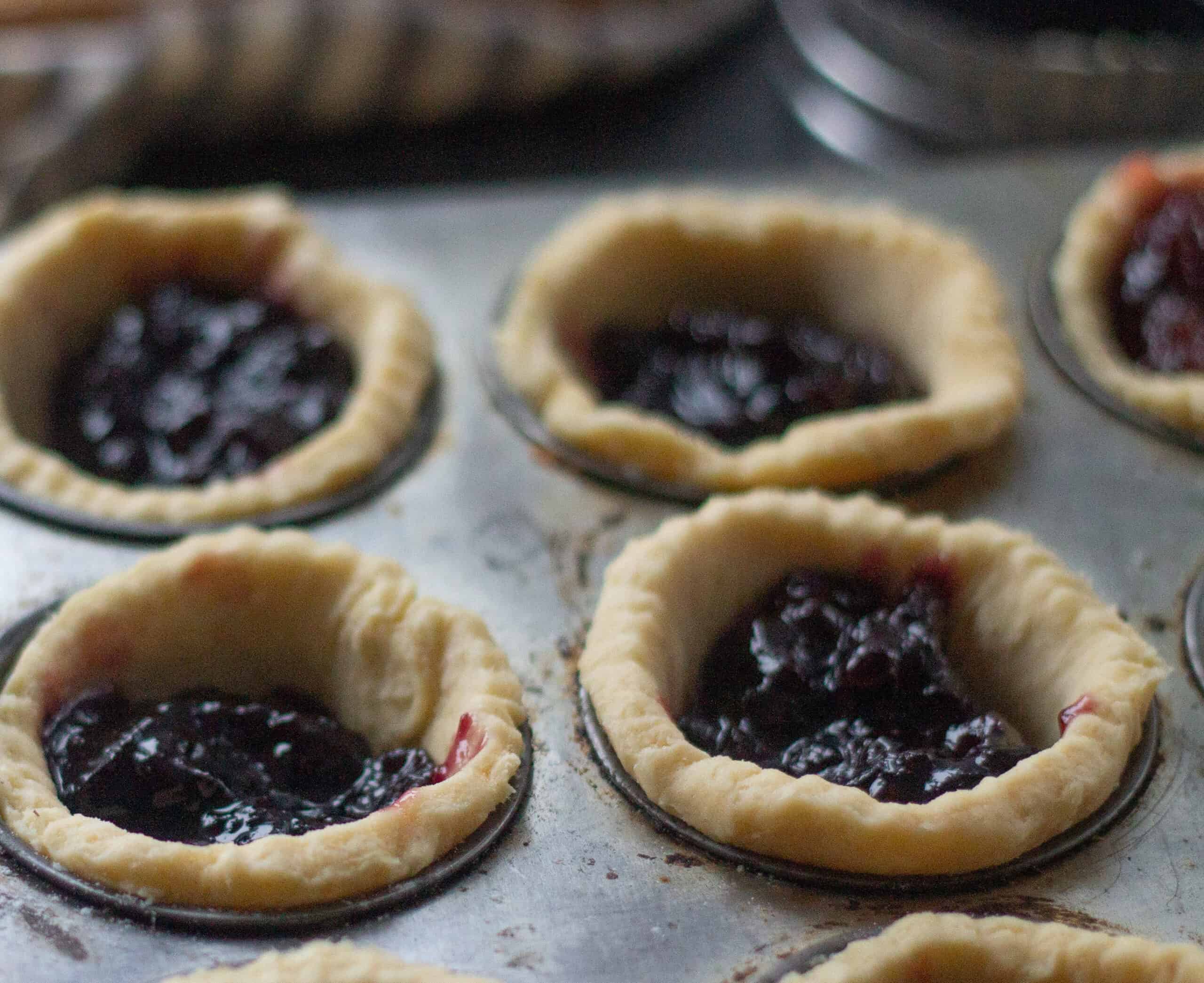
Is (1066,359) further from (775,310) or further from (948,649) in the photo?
(948,649)

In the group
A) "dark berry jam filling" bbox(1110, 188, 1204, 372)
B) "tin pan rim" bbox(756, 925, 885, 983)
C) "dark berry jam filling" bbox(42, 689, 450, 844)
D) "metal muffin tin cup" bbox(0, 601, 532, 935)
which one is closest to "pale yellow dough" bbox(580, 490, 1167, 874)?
"tin pan rim" bbox(756, 925, 885, 983)

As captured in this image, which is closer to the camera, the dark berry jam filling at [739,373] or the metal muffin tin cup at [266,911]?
the metal muffin tin cup at [266,911]

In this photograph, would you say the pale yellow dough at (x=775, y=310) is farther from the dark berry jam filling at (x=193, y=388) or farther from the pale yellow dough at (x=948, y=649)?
the dark berry jam filling at (x=193, y=388)

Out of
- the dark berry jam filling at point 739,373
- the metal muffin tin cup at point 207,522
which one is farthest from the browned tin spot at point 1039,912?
the metal muffin tin cup at point 207,522

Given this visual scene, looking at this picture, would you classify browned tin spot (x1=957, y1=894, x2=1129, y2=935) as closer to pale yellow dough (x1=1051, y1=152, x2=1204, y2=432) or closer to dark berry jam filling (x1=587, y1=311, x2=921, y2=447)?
dark berry jam filling (x1=587, y1=311, x2=921, y2=447)

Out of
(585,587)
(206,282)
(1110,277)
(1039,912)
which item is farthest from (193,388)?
(1110,277)

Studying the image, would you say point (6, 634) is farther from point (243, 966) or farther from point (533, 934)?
point (533, 934)
